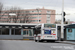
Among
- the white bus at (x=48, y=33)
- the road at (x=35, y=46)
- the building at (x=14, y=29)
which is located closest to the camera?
the road at (x=35, y=46)

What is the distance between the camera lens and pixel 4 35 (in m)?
42.9

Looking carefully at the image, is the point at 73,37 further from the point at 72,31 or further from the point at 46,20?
the point at 46,20

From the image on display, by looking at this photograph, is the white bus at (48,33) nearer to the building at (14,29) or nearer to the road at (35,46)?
the road at (35,46)

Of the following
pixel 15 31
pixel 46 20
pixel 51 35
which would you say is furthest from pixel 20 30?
pixel 46 20

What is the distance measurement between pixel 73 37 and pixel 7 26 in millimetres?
14319

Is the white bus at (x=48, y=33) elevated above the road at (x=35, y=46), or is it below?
above

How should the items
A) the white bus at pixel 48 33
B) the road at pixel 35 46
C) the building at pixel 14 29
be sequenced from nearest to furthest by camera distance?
the road at pixel 35 46 → the white bus at pixel 48 33 → the building at pixel 14 29

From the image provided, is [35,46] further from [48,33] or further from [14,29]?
[14,29]

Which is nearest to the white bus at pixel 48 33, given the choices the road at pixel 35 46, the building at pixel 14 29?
the road at pixel 35 46

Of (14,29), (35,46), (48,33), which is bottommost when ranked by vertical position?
(35,46)

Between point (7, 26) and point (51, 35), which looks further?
point (7, 26)

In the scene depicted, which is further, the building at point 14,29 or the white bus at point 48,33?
the building at point 14,29

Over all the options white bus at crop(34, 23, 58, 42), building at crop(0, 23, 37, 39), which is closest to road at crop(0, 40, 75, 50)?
white bus at crop(34, 23, 58, 42)

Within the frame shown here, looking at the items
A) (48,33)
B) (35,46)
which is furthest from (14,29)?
(35,46)
